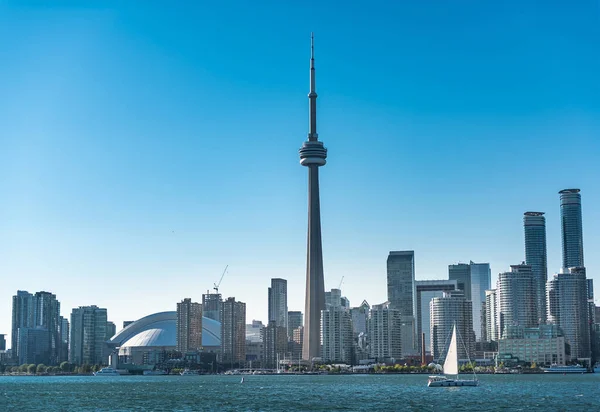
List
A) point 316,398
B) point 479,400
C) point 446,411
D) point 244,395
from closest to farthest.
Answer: point 446,411
point 479,400
point 316,398
point 244,395

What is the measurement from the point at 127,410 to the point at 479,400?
1876 inches

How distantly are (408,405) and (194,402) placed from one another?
3104 centimetres

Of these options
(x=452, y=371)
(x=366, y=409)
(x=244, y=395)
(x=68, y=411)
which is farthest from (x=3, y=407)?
(x=452, y=371)

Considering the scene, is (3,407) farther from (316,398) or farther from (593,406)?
(593,406)

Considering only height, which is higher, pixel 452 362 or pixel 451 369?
pixel 452 362

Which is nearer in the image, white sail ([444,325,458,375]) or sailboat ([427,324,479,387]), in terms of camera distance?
sailboat ([427,324,479,387])

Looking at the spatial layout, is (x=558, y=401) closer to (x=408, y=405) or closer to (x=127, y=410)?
(x=408, y=405)

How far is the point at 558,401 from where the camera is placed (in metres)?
134

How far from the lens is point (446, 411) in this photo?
11438 centimetres

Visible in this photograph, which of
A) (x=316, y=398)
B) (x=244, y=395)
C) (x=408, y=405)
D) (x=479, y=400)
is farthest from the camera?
(x=244, y=395)

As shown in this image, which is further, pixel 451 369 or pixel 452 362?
pixel 452 362

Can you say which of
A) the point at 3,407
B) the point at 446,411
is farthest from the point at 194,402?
the point at 446,411

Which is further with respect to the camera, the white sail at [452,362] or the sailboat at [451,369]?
the white sail at [452,362]

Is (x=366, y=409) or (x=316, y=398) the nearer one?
(x=366, y=409)
